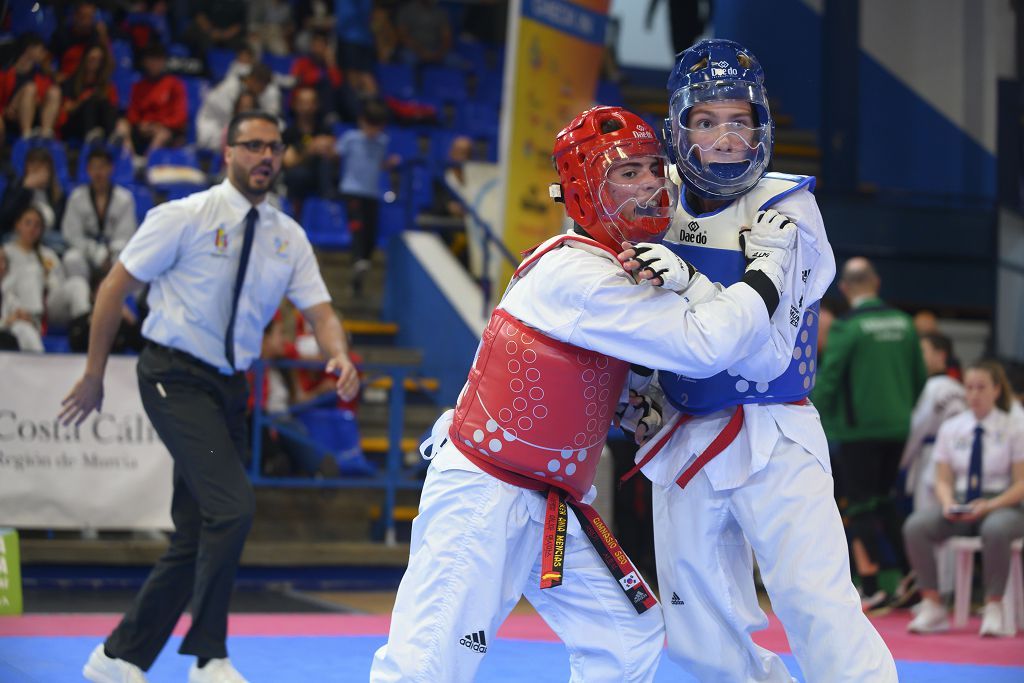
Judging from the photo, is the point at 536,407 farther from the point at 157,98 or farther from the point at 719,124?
the point at 157,98

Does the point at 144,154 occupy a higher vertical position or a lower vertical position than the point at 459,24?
lower

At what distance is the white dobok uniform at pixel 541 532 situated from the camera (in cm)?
335

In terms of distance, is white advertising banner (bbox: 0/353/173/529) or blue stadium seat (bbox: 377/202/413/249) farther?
blue stadium seat (bbox: 377/202/413/249)

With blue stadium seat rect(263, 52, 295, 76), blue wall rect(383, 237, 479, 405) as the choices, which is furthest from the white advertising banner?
blue stadium seat rect(263, 52, 295, 76)

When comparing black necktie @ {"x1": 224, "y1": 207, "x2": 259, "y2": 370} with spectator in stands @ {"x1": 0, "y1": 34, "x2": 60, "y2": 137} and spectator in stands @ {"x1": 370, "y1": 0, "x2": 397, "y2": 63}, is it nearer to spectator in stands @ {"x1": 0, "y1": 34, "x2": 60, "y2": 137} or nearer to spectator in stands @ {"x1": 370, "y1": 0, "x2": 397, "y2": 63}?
spectator in stands @ {"x1": 0, "y1": 34, "x2": 60, "y2": 137}

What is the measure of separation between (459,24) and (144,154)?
6397 millimetres

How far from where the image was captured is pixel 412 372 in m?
10.4

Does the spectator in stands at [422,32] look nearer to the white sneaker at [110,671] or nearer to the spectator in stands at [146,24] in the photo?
the spectator in stands at [146,24]

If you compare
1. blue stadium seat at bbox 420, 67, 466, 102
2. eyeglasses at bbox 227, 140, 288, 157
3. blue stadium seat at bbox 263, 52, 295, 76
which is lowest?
eyeglasses at bbox 227, 140, 288, 157

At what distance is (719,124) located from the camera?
12.3ft

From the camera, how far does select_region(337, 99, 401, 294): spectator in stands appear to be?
37.1 ft

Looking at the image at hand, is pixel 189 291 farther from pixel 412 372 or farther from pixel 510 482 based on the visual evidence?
pixel 412 372

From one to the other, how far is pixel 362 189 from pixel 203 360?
6.34m

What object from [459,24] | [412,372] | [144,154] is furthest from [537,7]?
[459,24]
